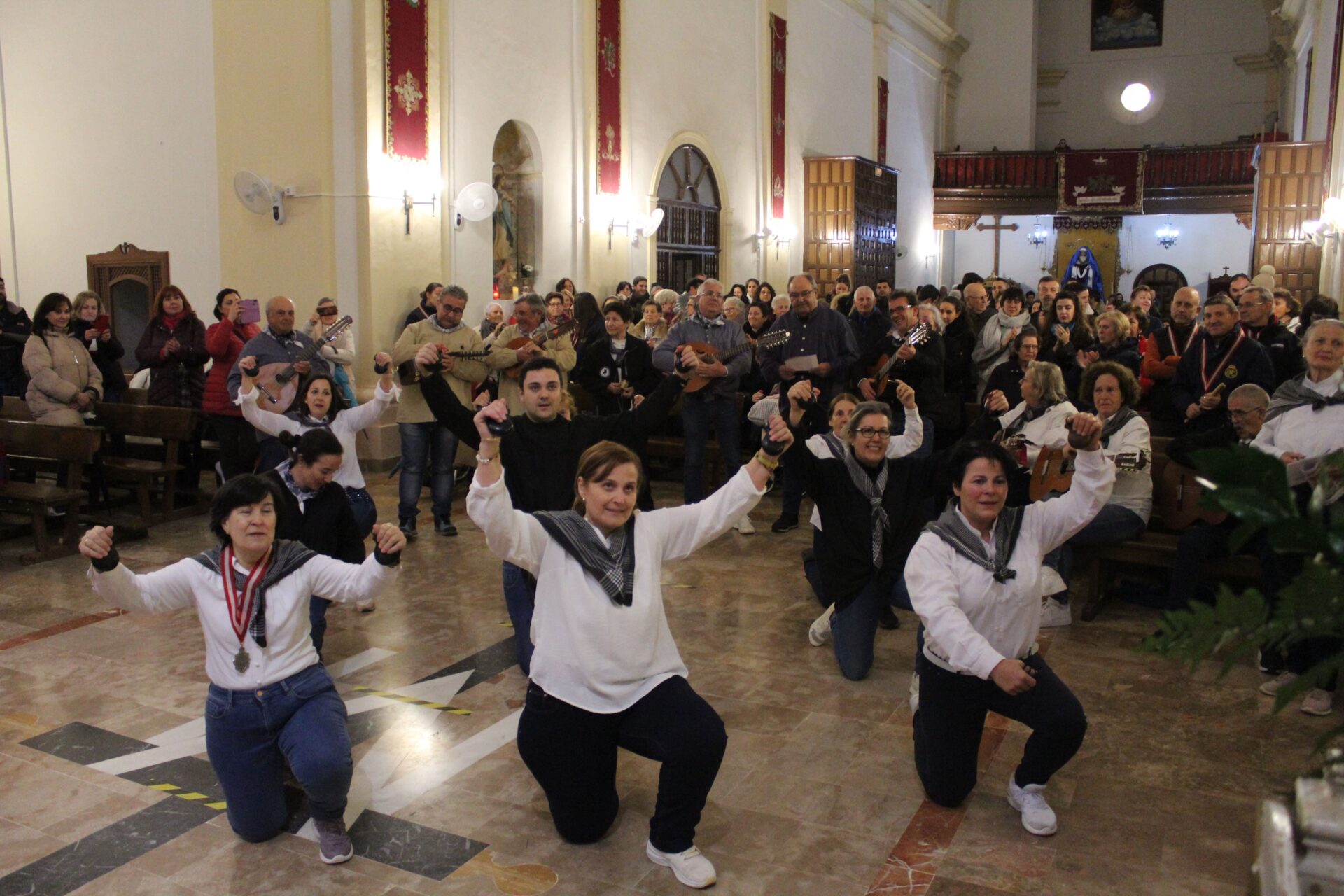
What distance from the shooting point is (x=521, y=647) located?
4.97m

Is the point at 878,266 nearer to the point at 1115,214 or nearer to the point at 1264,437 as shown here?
the point at 1115,214

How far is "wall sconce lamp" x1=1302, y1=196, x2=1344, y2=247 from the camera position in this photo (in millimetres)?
12477

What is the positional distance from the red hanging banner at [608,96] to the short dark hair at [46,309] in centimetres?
594

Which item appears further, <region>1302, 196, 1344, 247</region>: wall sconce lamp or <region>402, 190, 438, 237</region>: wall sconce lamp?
<region>1302, 196, 1344, 247</region>: wall sconce lamp

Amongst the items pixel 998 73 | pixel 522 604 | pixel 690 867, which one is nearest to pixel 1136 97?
pixel 998 73

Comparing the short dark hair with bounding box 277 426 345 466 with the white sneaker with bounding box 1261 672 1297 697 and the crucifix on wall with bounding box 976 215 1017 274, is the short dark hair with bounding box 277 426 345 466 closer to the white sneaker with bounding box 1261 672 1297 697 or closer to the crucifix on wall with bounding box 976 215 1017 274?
the white sneaker with bounding box 1261 672 1297 697

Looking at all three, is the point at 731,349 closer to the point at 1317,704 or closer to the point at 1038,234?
the point at 1317,704

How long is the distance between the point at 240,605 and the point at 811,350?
16.3 ft

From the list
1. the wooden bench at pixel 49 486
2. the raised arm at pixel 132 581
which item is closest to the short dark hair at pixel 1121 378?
the raised arm at pixel 132 581

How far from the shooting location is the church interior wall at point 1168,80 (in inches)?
974

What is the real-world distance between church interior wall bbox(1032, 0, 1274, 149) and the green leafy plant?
2645 cm

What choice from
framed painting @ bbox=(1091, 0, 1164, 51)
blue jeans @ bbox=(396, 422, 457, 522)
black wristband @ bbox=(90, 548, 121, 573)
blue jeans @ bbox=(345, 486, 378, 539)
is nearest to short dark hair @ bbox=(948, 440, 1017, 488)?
black wristband @ bbox=(90, 548, 121, 573)

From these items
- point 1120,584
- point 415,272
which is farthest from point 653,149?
point 1120,584

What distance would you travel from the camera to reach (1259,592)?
45.6 inches
